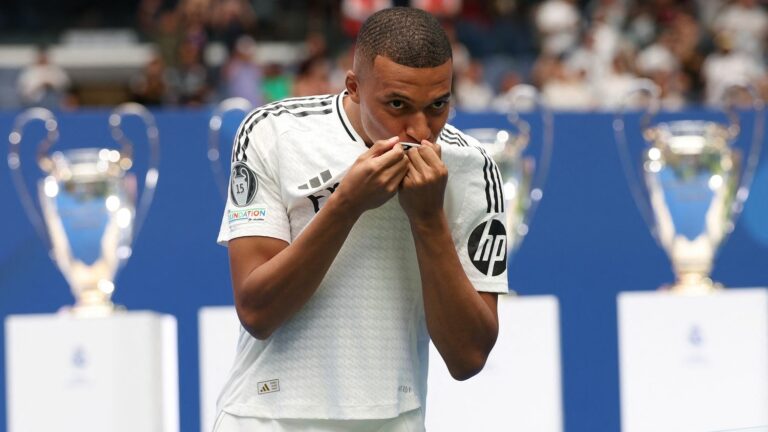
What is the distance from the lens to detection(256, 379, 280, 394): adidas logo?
6.00 feet

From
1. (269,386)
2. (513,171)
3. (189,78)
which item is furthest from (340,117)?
(189,78)

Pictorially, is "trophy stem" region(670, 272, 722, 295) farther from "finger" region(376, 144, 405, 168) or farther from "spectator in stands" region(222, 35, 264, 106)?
"spectator in stands" region(222, 35, 264, 106)

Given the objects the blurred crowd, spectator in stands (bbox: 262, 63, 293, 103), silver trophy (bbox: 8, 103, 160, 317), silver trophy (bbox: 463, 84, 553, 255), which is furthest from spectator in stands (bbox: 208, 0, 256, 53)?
silver trophy (bbox: 8, 103, 160, 317)

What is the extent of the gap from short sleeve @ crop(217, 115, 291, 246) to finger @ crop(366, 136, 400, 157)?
0.20m

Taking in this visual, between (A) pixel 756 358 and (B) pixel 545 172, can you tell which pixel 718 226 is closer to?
(A) pixel 756 358

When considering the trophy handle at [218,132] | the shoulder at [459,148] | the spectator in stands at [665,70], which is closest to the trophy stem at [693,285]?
the trophy handle at [218,132]

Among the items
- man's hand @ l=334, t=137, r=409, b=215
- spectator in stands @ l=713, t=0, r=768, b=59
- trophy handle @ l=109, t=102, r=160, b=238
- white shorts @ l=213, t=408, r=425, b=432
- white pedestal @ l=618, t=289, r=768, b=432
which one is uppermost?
spectator in stands @ l=713, t=0, r=768, b=59

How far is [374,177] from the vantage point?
171 cm

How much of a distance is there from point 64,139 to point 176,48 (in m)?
3.52

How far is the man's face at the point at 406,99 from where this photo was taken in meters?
1.74

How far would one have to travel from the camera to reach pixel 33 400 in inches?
142

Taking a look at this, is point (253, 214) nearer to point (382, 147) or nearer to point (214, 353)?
point (382, 147)

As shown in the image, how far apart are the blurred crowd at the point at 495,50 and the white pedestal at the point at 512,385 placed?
2898 millimetres

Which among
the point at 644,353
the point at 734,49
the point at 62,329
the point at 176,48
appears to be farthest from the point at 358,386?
the point at 734,49
